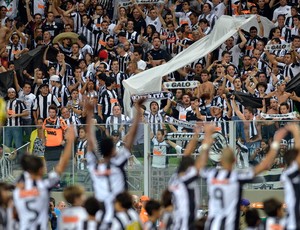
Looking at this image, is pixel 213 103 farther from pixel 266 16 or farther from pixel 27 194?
pixel 27 194

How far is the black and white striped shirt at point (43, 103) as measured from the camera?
29906 millimetres

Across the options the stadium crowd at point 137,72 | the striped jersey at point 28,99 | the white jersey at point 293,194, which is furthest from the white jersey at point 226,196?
the striped jersey at point 28,99

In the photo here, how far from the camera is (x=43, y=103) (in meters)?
30.0

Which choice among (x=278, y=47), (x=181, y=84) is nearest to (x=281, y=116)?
(x=181, y=84)

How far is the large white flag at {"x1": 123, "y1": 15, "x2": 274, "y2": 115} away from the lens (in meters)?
29.6

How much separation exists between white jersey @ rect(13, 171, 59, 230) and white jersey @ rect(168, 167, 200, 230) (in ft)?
5.77

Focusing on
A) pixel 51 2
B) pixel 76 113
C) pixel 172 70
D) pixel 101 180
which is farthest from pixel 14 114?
pixel 101 180

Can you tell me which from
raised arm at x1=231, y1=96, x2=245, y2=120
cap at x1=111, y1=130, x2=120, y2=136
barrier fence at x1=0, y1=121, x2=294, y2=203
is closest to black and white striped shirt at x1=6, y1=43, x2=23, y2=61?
barrier fence at x1=0, y1=121, x2=294, y2=203

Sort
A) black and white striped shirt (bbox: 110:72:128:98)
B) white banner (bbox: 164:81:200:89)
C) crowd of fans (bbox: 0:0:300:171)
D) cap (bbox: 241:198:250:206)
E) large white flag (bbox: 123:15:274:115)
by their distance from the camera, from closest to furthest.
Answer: cap (bbox: 241:198:250:206) → crowd of fans (bbox: 0:0:300:171) → white banner (bbox: 164:81:200:89) → large white flag (bbox: 123:15:274:115) → black and white striped shirt (bbox: 110:72:128:98)

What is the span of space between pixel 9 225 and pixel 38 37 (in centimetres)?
1475

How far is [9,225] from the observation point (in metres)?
19.3

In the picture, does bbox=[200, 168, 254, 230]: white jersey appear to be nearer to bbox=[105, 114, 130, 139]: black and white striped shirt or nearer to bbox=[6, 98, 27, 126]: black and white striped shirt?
bbox=[105, 114, 130, 139]: black and white striped shirt

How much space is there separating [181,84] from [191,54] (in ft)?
6.73

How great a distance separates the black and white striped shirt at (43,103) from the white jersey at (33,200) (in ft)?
35.9
